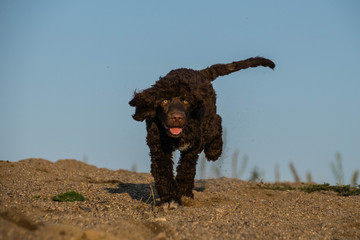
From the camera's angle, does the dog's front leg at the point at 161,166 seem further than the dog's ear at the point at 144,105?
Yes

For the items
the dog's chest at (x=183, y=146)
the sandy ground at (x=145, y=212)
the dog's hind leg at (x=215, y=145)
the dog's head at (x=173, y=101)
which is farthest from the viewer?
the dog's hind leg at (x=215, y=145)

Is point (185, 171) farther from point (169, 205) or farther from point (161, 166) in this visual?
point (169, 205)

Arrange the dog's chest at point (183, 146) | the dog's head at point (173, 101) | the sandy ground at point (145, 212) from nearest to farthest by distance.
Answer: the sandy ground at point (145, 212)
the dog's head at point (173, 101)
the dog's chest at point (183, 146)

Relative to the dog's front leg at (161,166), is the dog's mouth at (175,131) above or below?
above

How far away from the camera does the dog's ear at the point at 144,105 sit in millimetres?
7402

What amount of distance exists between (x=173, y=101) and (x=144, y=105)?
0.58 metres

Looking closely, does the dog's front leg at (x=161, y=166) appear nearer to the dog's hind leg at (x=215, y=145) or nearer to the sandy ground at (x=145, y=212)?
the sandy ground at (x=145, y=212)

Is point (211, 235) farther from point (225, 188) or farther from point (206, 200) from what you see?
point (225, 188)

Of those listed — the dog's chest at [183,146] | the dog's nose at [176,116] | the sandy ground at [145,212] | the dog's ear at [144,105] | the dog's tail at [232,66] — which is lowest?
the sandy ground at [145,212]

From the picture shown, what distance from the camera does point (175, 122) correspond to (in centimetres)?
691

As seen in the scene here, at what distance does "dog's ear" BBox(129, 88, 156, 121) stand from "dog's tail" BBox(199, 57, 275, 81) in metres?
2.29

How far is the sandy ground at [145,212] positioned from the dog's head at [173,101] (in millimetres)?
1261

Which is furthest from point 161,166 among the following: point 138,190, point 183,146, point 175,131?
point 138,190

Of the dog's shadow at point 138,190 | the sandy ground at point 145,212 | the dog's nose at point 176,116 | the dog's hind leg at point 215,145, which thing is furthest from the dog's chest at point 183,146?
the dog's hind leg at point 215,145
